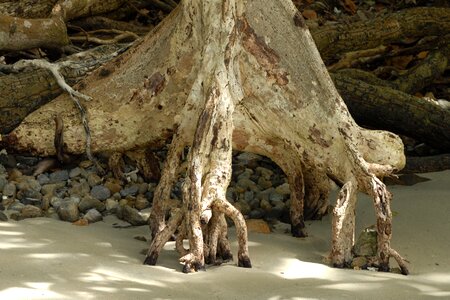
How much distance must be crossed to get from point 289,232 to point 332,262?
68cm

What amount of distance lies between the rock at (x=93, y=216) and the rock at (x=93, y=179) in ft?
1.80

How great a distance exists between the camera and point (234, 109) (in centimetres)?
501

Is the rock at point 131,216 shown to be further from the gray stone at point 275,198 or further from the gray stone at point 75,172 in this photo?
the gray stone at point 275,198

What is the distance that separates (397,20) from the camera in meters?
7.67

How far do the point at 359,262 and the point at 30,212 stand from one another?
1.88 meters

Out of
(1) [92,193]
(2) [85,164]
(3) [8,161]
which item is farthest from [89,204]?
(3) [8,161]

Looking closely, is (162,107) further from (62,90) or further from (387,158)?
(387,158)

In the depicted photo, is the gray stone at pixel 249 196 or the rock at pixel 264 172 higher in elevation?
the rock at pixel 264 172

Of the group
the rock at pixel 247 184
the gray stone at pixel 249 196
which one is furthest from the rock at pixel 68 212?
the rock at pixel 247 184

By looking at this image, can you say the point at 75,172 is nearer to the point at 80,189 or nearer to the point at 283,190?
the point at 80,189

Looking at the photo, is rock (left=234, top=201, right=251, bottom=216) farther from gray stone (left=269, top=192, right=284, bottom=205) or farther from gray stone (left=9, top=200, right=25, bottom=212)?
gray stone (left=9, top=200, right=25, bottom=212)

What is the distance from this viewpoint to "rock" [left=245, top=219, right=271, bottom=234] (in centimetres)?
527

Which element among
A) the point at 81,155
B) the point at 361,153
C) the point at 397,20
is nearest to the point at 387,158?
the point at 361,153

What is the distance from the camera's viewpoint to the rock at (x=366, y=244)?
16.1 ft
